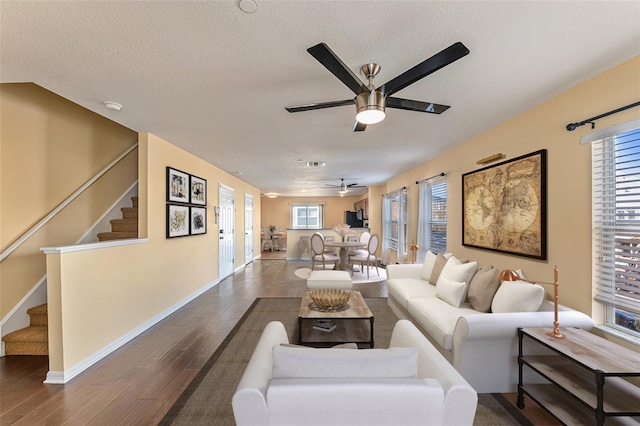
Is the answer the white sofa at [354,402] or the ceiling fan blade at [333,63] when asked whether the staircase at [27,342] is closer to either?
the white sofa at [354,402]

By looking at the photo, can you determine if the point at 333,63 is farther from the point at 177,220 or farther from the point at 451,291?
the point at 177,220

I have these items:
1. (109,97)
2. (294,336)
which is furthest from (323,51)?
(294,336)

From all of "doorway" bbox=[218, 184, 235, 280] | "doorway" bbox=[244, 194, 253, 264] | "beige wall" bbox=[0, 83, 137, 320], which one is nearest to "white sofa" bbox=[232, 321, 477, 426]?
"beige wall" bbox=[0, 83, 137, 320]

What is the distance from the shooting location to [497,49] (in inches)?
69.0

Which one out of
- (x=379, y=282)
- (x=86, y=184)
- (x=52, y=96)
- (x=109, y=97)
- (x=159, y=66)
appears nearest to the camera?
(x=159, y=66)

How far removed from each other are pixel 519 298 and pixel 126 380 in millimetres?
3392

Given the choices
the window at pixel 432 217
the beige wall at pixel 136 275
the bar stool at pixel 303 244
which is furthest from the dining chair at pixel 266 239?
the window at pixel 432 217

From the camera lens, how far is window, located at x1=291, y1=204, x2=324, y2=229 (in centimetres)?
1248

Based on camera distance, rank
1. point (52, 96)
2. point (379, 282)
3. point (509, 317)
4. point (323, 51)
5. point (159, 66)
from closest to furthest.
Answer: point (323, 51)
point (159, 66)
point (509, 317)
point (52, 96)
point (379, 282)

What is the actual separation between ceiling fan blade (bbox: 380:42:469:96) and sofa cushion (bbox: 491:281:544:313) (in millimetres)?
1882

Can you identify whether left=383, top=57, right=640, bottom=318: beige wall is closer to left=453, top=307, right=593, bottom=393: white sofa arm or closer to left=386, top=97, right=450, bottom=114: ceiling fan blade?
left=453, top=307, right=593, bottom=393: white sofa arm

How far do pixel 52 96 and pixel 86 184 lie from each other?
1.08 m

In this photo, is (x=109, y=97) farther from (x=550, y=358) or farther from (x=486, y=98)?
(x=550, y=358)

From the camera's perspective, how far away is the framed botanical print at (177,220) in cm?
396
